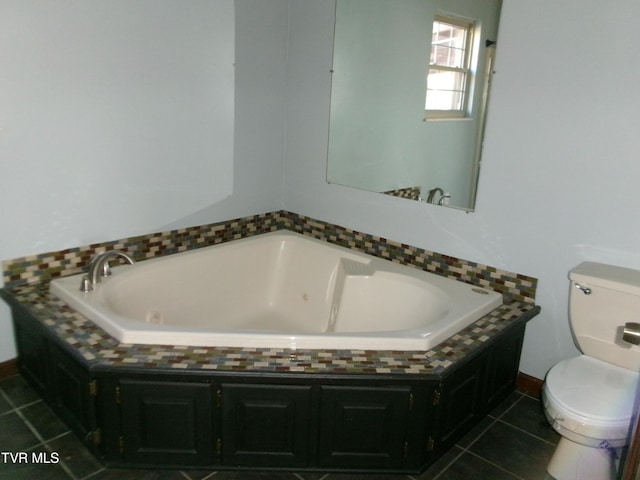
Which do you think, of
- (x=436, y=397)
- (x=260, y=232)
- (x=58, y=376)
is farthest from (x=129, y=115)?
(x=436, y=397)

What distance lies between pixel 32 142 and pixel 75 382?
1.03m

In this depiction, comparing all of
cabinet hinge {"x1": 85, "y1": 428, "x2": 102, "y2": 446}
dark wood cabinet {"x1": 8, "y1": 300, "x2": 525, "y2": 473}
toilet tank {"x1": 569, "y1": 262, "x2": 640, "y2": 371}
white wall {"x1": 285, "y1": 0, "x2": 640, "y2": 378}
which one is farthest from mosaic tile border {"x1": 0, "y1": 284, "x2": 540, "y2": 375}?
white wall {"x1": 285, "y1": 0, "x2": 640, "y2": 378}

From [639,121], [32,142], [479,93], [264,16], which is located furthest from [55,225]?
[639,121]

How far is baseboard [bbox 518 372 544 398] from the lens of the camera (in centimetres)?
244

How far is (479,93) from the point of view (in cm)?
239

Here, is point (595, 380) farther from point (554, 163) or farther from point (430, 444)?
point (554, 163)

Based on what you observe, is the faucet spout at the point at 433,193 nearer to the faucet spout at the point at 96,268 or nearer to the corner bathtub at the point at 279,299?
the corner bathtub at the point at 279,299

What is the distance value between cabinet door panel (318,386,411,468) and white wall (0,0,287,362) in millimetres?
1418

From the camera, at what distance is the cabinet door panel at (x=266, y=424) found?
1.79 meters

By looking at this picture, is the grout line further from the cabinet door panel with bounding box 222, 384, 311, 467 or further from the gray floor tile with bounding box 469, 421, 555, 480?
the gray floor tile with bounding box 469, 421, 555, 480

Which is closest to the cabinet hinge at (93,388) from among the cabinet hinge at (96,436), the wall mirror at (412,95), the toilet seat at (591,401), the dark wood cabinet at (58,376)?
the dark wood cabinet at (58,376)

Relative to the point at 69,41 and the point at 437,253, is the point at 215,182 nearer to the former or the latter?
the point at 69,41

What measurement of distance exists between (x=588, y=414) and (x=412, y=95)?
1710 mm

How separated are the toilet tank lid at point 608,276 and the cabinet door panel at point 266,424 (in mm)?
1150
